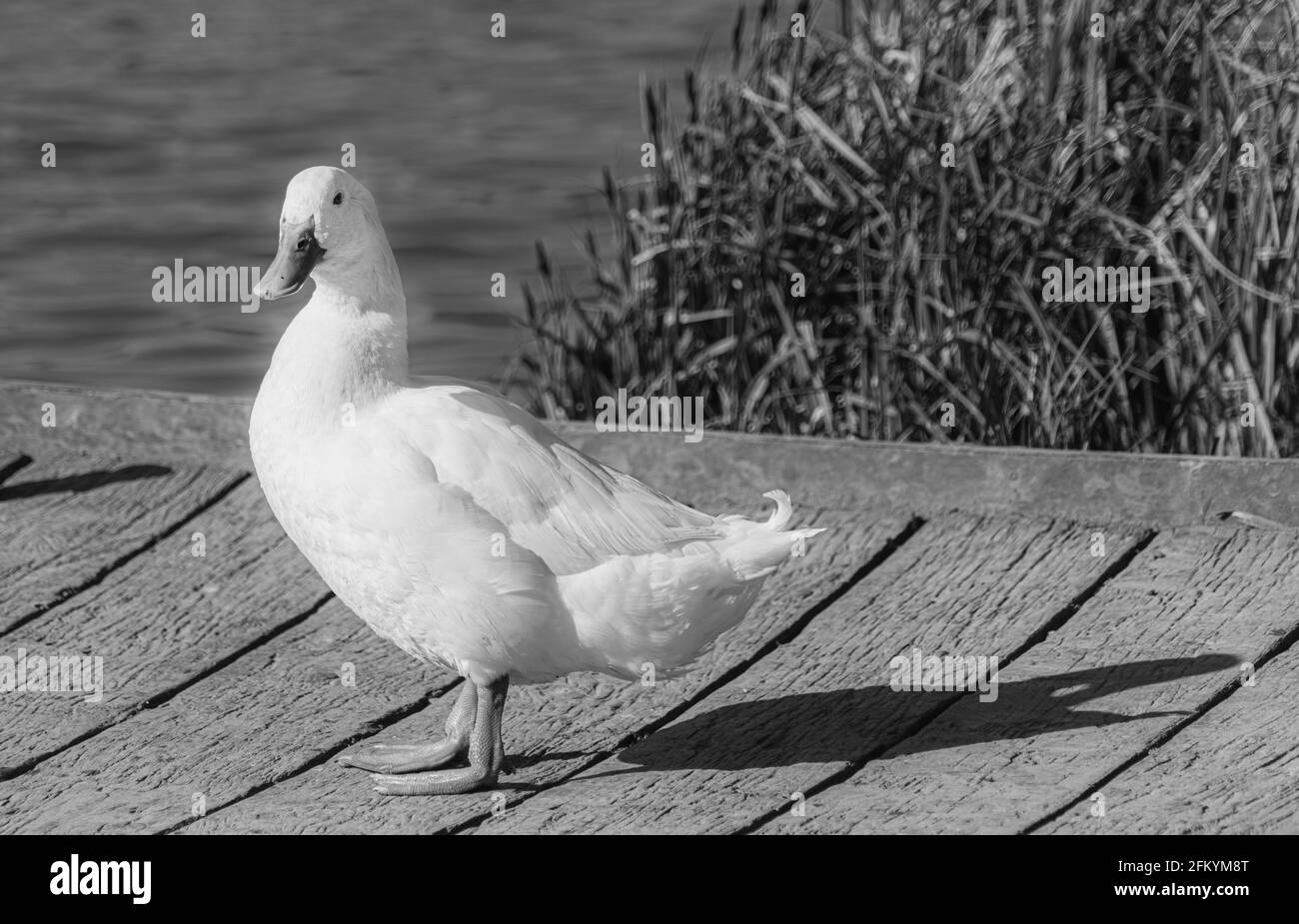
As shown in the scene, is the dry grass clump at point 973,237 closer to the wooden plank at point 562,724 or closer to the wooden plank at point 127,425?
the wooden plank at point 562,724

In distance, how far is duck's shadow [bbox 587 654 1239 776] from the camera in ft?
11.3

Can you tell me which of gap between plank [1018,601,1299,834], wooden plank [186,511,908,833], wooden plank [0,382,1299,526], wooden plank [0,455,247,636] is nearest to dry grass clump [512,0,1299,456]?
wooden plank [0,382,1299,526]

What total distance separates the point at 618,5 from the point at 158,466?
7634 mm

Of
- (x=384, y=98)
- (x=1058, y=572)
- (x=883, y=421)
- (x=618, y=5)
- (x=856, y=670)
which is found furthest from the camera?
(x=618, y=5)

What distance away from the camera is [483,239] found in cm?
962

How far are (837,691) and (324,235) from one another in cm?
131

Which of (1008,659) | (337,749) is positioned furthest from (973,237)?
(337,749)

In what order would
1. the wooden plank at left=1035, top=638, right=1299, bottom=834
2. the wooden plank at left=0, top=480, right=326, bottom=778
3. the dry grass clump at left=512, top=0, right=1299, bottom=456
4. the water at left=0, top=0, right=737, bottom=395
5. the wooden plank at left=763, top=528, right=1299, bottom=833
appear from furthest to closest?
1. the water at left=0, top=0, right=737, bottom=395
2. the dry grass clump at left=512, top=0, right=1299, bottom=456
3. the wooden plank at left=0, top=480, right=326, bottom=778
4. the wooden plank at left=763, top=528, right=1299, bottom=833
5. the wooden plank at left=1035, top=638, right=1299, bottom=834

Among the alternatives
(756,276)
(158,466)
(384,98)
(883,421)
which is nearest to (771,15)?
(756,276)

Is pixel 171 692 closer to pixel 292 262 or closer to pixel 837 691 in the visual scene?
pixel 292 262

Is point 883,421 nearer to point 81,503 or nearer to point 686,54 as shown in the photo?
point 81,503

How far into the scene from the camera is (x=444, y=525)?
3.25m

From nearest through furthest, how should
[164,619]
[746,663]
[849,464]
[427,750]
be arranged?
[427,750]
[746,663]
[164,619]
[849,464]

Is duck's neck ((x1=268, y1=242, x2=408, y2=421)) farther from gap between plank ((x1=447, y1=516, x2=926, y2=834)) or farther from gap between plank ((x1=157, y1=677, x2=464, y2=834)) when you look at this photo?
gap between plank ((x1=447, y1=516, x2=926, y2=834))
